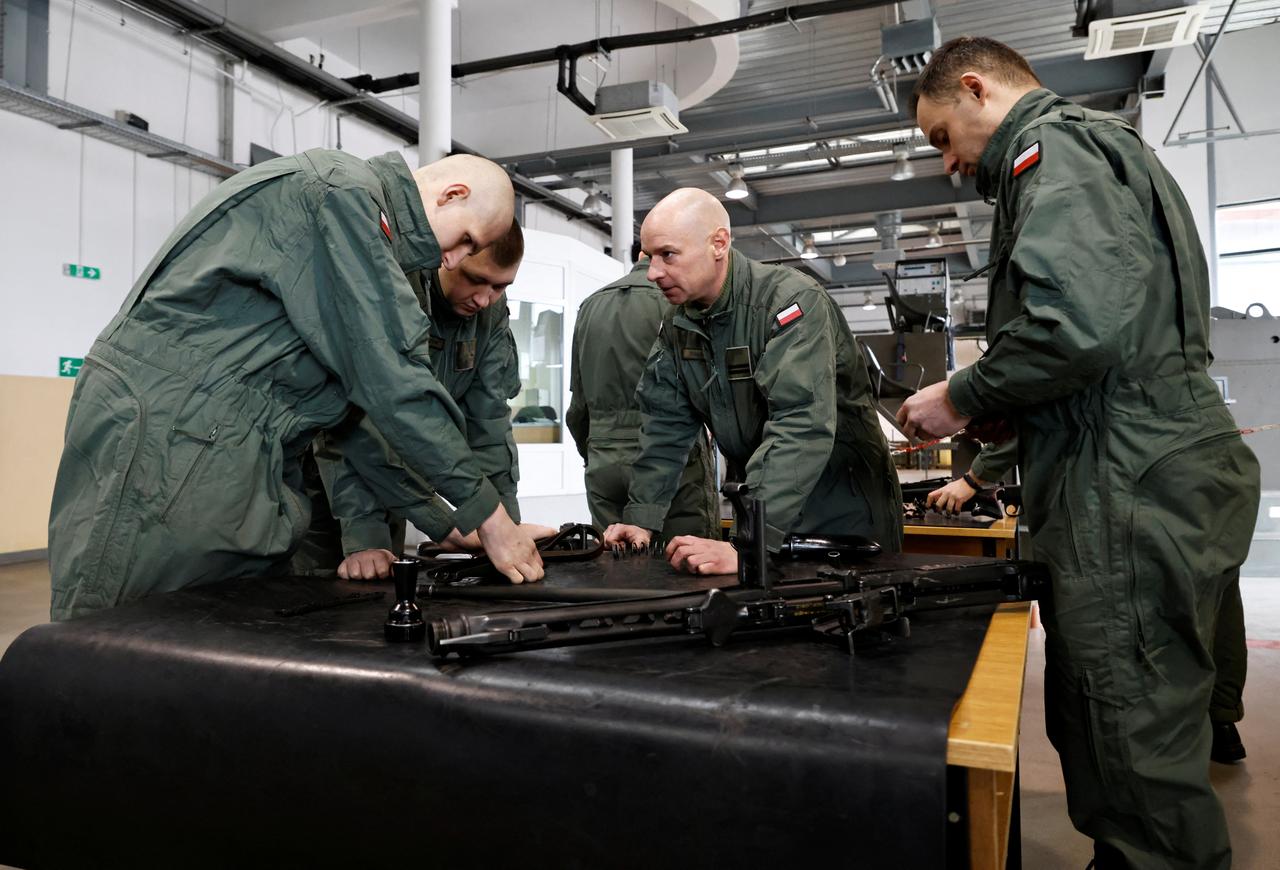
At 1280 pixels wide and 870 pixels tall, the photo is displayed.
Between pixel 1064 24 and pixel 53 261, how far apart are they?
7730 millimetres

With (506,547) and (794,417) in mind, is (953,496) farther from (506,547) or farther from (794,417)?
(506,547)

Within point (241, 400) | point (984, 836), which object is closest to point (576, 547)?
point (241, 400)

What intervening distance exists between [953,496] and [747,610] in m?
1.77

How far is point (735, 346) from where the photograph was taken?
1811mm

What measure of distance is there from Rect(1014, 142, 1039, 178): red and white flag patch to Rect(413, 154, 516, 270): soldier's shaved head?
0.79 meters

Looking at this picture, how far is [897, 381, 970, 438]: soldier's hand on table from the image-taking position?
1.30 meters

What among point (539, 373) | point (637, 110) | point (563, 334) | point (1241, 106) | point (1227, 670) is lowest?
point (1227, 670)

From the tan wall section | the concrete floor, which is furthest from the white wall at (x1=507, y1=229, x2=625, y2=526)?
the concrete floor

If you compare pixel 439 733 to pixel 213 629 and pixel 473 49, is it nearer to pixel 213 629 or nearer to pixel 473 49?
pixel 213 629

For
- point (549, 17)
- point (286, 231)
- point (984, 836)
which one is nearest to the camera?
point (984, 836)

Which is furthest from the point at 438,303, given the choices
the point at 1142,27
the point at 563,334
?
the point at 563,334

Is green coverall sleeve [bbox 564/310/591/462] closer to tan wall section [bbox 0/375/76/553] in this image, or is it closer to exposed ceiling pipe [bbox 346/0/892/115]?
exposed ceiling pipe [bbox 346/0/892/115]

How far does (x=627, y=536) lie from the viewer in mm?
1799

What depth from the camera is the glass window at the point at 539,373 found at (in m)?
7.37
